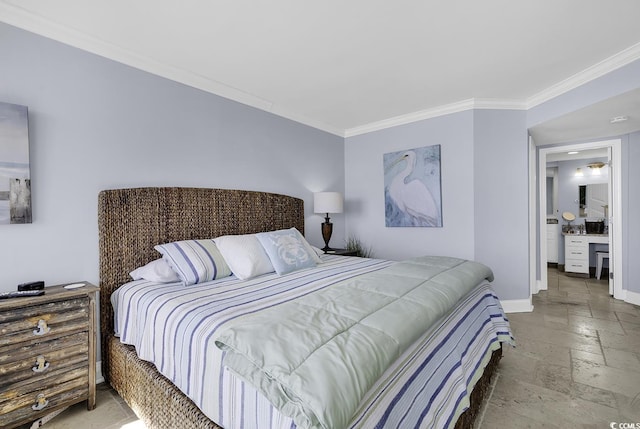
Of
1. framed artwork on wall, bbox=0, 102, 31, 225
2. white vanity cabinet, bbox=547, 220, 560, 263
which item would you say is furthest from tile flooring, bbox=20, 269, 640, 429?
white vanity cabinet, bbox=547, 220, 560, 263

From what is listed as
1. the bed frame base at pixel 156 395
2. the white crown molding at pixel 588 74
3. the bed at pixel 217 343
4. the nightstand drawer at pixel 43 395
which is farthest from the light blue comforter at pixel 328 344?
the white crown molding at pixel 588 74

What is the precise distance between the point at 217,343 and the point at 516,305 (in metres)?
3.70

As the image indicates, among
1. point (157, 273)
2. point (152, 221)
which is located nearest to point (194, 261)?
point (157, 273)

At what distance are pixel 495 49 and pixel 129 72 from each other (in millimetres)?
2865

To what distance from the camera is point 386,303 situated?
4.57 ft

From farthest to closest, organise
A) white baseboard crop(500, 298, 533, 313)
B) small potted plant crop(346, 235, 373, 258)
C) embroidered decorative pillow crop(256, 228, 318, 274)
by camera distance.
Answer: small potted plant crop(346, 235, 373, 258)
white baseboard crop(500, 298, 533, 313)
embroidered decorative pillow crop(256, 228, 318, 274)

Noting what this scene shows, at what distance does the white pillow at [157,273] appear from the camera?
79.8 inches

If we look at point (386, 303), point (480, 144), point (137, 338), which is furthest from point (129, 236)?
Answer: point (480, 144)

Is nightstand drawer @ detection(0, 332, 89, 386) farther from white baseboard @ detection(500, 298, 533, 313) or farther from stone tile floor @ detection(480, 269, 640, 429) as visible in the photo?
white baseboard @ detection(500, 298, 533, 313)

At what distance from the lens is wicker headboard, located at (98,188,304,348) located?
6.95 feet

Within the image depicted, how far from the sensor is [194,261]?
209 centimetres

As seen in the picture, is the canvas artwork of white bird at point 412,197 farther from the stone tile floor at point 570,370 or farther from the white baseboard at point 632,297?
the white baseboard at point 632,297

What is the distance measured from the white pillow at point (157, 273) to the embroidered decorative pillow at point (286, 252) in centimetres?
70

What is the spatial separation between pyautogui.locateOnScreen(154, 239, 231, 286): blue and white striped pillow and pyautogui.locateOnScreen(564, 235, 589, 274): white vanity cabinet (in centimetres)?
619
